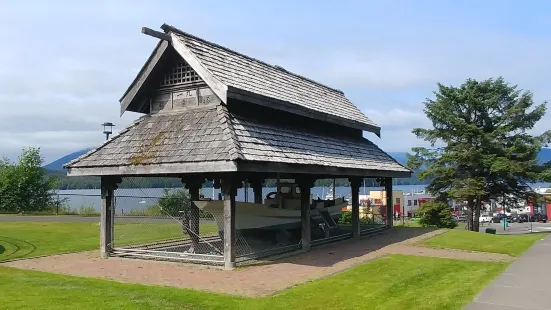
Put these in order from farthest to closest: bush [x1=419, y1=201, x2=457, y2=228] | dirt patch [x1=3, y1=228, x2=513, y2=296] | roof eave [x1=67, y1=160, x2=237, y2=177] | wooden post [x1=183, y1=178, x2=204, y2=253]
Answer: bush [x1=419, y1=201, x2=457, y2=228] → wooden post [x1=183, y1=178, x2=204, y2=253] → roof eave [x1=67, y1=160, x2=237, y2=177] → dirt patch [x1=3, y1=228, x2=513, y2=296]

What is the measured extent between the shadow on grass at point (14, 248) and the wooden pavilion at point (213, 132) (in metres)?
2.57

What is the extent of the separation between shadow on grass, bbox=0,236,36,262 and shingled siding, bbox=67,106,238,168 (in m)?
3.10

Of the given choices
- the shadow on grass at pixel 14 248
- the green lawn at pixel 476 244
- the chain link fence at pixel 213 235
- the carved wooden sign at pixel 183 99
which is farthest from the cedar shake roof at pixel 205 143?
the green lawn at pixel 476 244

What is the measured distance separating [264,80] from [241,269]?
6.93 m

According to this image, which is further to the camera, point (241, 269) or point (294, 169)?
point (294, 169)

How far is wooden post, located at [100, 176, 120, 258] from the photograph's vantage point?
49.9ft

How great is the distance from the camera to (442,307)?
8.68m

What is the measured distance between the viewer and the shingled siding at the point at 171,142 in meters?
12.9

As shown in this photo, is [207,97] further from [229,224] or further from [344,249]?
[344,249]

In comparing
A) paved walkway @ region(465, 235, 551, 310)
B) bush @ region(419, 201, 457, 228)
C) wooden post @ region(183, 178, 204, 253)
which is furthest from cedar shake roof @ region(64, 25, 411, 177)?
bush @ region(419, 201, 457, 228)

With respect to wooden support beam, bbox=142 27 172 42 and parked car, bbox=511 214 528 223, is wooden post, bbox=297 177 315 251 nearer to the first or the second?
wooden support beam, bbox=142 27 172 42

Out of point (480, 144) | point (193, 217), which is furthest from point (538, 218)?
point (193, 217)

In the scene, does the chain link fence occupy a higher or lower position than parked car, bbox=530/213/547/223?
higher

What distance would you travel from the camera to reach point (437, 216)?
98.8ft
